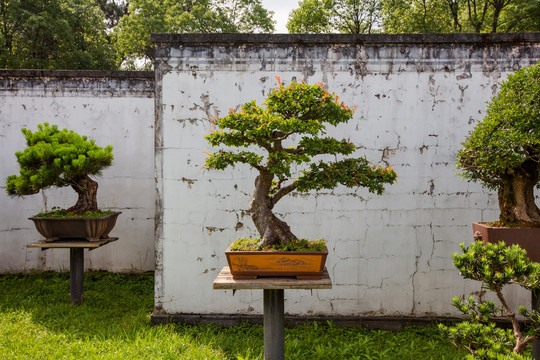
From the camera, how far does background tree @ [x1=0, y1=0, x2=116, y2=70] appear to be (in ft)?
41.2

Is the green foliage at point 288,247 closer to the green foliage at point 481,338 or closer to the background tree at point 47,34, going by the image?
the green foliage at point 481,338

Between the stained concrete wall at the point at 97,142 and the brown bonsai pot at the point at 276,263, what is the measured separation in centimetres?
350

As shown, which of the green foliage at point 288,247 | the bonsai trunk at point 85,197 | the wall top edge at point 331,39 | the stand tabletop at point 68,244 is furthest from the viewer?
the bonsai trunk at point 85,197

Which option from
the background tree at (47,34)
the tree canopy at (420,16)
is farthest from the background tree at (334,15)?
the background tree at (47,34)

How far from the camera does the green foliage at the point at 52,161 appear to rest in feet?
13.1

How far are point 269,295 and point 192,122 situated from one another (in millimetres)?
2105

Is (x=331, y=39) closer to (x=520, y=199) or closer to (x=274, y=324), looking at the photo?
(x=520, y=199)

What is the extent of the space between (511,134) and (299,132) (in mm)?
1296

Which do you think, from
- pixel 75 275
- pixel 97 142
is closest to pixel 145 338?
pixel 75 275

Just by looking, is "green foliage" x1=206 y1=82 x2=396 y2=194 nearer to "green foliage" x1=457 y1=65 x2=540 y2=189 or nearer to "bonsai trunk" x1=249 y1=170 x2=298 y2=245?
"bonsai trunk" x1=249 y1=170 x2=298 y2=245

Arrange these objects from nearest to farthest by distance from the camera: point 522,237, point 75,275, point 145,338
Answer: point 522,237
point 145,338
point 75,275

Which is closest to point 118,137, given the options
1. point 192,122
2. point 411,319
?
point 192,122

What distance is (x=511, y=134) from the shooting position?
2520 millimetres

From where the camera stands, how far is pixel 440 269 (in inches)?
157
